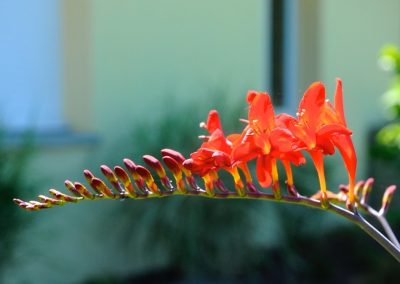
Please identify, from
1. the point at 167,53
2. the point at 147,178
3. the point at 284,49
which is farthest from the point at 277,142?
the point at 284,49

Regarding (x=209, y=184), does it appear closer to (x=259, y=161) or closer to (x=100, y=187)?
(x=259, y=161)

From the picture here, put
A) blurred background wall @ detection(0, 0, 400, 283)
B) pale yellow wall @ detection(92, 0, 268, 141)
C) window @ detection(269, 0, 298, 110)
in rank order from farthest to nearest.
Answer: window @ detection(269, 0, 298, 110) < pale yellow wall @ detection(92, 0, 268, 141) < blurred background wall @ detection(0, 0, 400, 283)

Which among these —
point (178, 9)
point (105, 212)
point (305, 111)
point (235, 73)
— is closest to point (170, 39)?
point (178, 9)

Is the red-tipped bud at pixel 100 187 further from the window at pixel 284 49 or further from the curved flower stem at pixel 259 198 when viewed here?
the window at pixel 284 49

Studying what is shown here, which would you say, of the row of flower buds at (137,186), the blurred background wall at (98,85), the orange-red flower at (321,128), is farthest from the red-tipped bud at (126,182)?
the blurred background wall at (98,85)

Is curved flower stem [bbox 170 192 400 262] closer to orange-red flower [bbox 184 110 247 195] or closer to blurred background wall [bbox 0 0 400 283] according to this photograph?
orange-red flower [bbox 184 110 247 195]

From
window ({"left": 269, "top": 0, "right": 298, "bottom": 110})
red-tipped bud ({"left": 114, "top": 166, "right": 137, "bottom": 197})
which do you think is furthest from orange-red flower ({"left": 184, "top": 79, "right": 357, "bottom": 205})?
window ({"left": 269, "top": 0, "right": 298, "bottom": 110})

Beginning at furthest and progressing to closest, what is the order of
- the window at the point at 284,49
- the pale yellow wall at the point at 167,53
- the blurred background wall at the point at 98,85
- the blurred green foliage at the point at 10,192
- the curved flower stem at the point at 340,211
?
the window at the point at 284,49
the pale yellow wall at the point at 167,53
the blurred background wall at the point at 98,85
the blurred green foliage at the point at 10,192
the curved flower stem at the point at 340,211
